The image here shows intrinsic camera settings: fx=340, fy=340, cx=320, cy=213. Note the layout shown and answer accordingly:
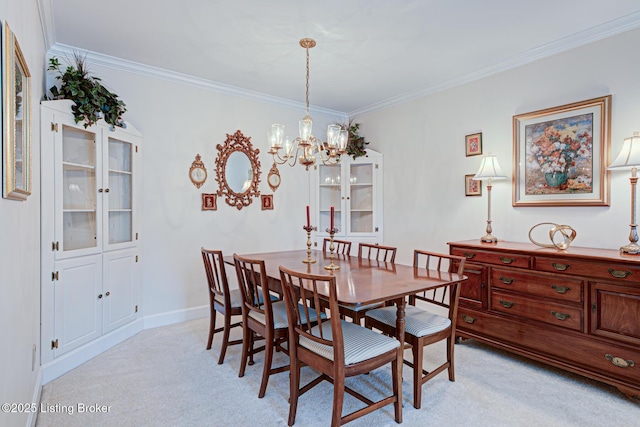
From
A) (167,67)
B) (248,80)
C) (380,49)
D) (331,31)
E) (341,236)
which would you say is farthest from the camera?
(341,236)

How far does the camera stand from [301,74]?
362 cm

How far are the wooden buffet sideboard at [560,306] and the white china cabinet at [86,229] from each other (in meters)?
3.11

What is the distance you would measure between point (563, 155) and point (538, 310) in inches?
53.8

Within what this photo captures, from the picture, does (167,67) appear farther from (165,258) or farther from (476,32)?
(476,32)

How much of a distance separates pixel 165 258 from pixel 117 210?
74 cm

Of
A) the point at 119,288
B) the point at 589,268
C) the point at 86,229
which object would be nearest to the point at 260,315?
the point at 119,288

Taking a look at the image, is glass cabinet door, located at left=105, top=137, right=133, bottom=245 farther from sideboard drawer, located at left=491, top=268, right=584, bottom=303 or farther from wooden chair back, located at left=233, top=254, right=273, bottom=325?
sideboard drawer, located at left=491, top=268, right=584, bottom=303

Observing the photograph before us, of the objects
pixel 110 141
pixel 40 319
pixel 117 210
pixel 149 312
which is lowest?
pixel 149 312

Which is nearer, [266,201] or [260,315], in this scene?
[260,315]

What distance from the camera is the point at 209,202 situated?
392cm

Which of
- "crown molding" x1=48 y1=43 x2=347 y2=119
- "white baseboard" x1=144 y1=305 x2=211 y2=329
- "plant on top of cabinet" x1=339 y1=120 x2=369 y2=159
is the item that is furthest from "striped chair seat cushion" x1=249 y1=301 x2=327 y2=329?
"crown molding" x1=48 y1=43 x2=347 y2=119

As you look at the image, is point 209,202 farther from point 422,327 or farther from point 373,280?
point 422,327

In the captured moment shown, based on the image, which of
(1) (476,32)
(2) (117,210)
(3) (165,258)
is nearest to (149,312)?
(3) (165,258)

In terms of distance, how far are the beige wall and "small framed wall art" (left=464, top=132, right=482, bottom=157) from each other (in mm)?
3659
